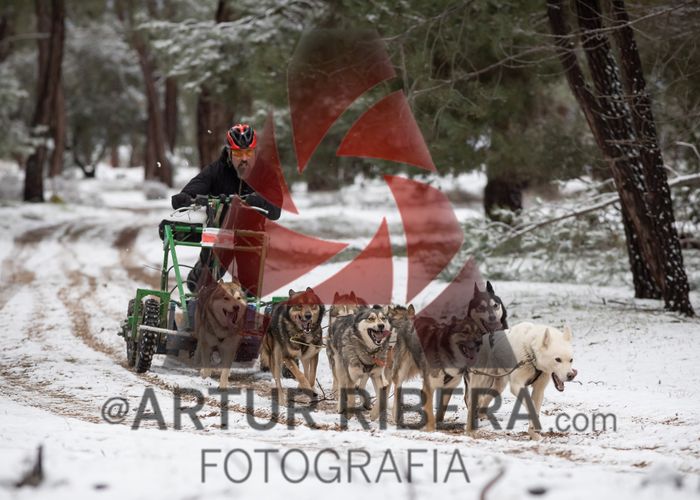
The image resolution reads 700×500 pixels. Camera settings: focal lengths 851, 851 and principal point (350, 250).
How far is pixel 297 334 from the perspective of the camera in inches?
311

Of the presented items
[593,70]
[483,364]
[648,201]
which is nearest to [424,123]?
[593,70]

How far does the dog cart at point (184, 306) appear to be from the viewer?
8484 millimetres

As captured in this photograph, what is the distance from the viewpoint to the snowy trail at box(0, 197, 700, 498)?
14.8 feet

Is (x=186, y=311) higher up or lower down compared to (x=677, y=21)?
lower down

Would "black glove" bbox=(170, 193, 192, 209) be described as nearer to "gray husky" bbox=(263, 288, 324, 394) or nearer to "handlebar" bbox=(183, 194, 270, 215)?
"handlebar" bbox=(183, 194, 270, 215)

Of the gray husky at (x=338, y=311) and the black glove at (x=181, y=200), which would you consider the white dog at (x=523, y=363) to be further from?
the black glove at (x=181, y=200)

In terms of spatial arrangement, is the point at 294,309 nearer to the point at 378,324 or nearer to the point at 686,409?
the point at 378,324

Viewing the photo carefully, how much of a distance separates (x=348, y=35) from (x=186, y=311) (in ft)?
20.9

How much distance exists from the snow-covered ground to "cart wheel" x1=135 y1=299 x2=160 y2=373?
0.15 metres

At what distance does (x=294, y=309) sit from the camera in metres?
7.90

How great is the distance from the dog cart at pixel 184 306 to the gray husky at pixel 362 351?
47.7 inches

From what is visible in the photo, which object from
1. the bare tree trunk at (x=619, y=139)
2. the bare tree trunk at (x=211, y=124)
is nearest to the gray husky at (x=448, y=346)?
the bare tree trunk at (x=619, y=139)

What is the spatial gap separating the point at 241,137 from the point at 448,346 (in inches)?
134

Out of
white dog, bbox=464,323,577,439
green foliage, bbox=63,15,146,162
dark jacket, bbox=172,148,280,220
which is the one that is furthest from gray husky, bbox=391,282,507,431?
green foliage, bbox=63,15,146,162
